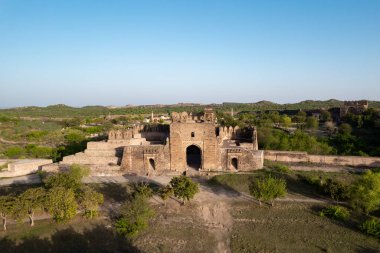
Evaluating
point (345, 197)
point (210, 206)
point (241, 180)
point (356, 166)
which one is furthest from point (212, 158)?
point (356, 166)

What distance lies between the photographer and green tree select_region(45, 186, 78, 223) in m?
14.4

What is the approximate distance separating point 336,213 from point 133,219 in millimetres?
10696

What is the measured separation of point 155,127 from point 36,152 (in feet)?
42.9

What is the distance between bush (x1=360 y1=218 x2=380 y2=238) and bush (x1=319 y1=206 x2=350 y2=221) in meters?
1.08

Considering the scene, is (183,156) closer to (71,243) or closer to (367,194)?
(71,243)

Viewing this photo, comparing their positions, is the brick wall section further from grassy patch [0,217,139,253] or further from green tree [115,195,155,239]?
grassy patch [0,217,139,253]

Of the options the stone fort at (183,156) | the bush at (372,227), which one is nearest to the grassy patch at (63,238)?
the stone fort at (183,156)

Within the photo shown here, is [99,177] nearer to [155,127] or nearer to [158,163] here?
[158,163]

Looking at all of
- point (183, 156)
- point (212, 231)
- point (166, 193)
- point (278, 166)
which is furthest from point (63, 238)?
point (278, 166)

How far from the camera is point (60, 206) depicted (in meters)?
14.5

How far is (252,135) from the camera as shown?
26.4 m

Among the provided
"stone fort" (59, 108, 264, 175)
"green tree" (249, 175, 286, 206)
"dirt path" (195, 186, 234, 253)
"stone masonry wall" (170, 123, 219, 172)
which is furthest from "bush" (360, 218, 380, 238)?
"stone masonry wall" (170, 123, 219, 172)

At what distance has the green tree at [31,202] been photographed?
1417 centimetres

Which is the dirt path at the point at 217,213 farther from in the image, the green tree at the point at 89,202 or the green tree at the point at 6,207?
the green tree at the point at 6,207
